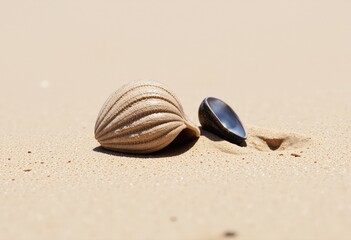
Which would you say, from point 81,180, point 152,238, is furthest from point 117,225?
point 81,180

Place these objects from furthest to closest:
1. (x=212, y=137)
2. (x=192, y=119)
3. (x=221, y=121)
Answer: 1. (x=192, y=119)
2. (x=221, y=121)
3. (x=212, y=137)

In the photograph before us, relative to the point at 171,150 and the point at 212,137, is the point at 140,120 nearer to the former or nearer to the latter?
the point at 171,150

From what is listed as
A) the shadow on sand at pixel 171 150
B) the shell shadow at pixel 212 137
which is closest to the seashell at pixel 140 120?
the shadow on sand at pixel 171 150

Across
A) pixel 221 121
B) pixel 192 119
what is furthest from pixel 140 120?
pixel 192 119

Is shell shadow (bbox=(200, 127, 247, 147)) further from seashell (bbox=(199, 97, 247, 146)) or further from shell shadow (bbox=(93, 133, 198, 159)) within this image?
shell shadow (bbox=(93, 133, 198, 159))

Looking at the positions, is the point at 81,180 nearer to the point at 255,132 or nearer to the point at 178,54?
the point at 255,132

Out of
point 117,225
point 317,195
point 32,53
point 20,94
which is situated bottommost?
point 317,195

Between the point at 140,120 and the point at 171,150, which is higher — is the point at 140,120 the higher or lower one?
the higher one

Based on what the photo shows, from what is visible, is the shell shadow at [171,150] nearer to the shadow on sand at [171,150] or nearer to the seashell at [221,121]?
the shadow on sand at [171,150]
